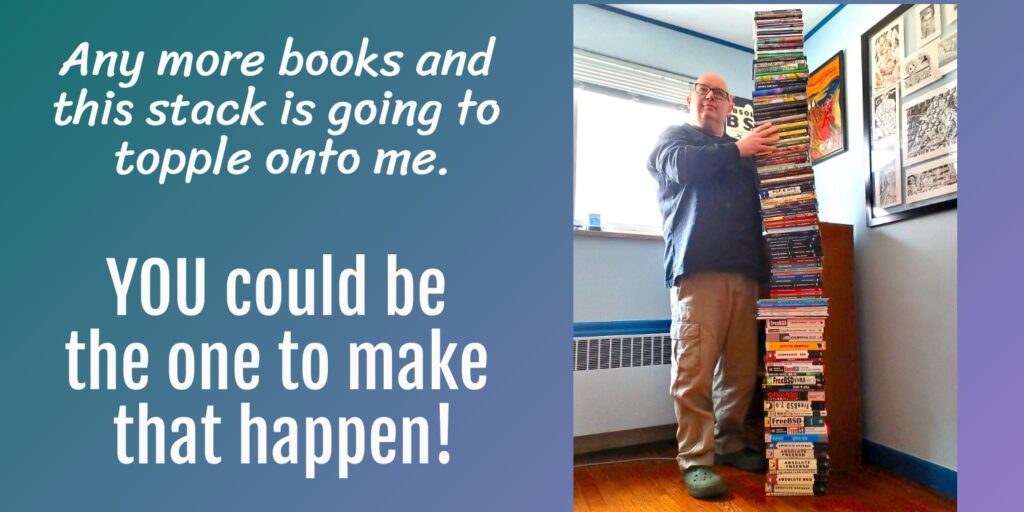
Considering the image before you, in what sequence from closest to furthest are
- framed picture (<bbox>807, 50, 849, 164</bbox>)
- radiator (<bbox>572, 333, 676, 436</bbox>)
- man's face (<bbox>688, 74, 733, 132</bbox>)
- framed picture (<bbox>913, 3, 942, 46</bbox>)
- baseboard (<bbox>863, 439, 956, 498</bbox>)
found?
1. baseboard (<bbox>863, 439, 956, 498</bbox>)
2. framed picture (<bbox>913, 3, 942, 46</bbox>)
3. man's face (<bbox>688, 74, 733, 132</bbox>)
4. radiator (<bbox>572, 333, 676, 436</bbox>)
5. framed picture (<bbox>807, 50, 849, 164</bbox>)

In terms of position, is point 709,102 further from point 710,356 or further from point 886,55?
point 710,356

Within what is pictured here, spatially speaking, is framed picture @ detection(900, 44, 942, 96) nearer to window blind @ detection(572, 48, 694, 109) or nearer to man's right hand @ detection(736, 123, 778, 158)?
man's right hand @ detection(736, 123, 778, 158)

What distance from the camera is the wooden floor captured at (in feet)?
5.08

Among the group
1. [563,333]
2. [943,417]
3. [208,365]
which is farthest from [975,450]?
[208,365]

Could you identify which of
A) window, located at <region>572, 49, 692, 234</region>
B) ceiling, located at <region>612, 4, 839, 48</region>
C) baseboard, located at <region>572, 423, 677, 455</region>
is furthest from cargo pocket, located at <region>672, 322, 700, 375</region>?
ceiling, located at <region>612, 4, 839, 48</region>

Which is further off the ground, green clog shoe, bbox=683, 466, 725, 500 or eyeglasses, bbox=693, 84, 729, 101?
eyeglasses, bbox=693, 84, 729, 101

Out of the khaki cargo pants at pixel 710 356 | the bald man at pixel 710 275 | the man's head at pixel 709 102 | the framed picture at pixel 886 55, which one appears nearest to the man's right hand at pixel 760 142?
the bald man at pixel 710 275

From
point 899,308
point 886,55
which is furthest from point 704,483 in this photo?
point 886,55

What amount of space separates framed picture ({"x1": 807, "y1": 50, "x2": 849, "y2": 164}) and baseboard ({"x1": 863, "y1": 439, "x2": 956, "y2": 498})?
1.21 m

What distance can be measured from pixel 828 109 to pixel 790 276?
106 cm

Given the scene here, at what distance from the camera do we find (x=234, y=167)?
905 millimetres

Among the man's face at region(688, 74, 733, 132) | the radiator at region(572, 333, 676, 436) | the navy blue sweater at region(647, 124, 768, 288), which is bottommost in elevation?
the radiator at region(572, 333, 676, 436)

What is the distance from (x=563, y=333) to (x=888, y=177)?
1.75 metres

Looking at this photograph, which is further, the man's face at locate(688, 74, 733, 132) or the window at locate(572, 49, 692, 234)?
the window at locate(572, 49, 692, 234)
